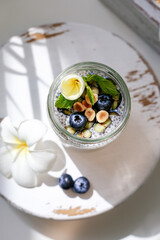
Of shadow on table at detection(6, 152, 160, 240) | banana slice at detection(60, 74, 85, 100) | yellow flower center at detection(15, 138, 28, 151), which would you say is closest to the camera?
banana slice at detection(60, 74, 85, 100)

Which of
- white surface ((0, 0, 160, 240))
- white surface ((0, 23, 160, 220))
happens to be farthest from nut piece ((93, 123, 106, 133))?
white surface ((0, 0, 160, 240))

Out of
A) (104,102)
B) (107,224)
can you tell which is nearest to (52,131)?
(104,102)

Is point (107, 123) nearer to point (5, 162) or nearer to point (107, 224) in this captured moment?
point (5, 162)

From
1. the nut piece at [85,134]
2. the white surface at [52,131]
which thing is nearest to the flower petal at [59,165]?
the white surface at [52,131]

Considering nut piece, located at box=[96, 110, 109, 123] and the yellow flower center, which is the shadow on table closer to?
the yellow flower center

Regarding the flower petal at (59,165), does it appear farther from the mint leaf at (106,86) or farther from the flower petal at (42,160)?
the mint leaf at (106,86)
